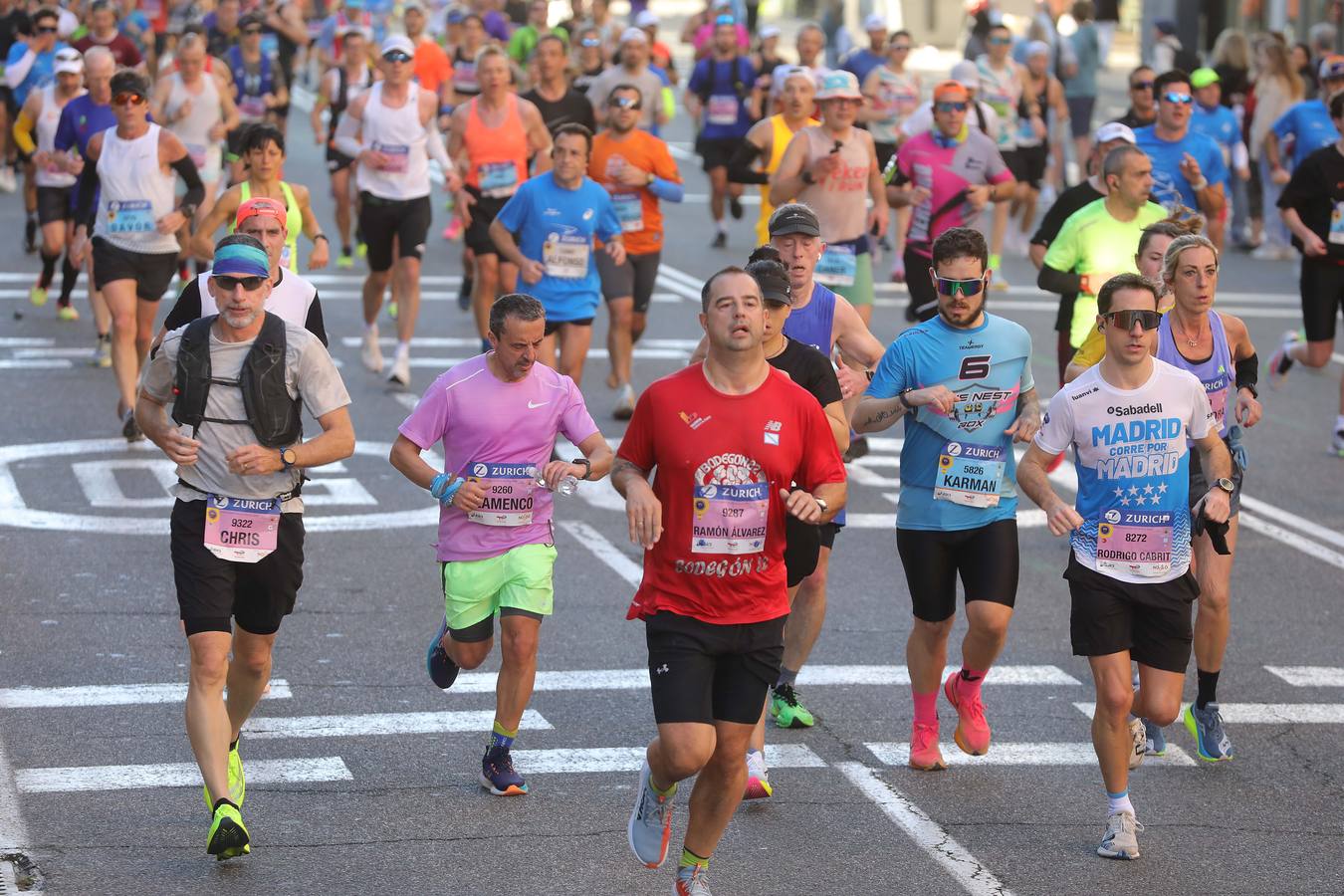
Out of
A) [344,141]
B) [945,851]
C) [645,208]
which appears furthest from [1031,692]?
[344,141]

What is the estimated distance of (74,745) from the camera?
25.7 feet

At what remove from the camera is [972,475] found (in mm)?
7691

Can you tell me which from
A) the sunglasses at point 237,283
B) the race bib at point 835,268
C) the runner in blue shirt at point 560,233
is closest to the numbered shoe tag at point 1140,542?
the sunglasses at point 237,283

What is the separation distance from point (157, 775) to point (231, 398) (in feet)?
4.81

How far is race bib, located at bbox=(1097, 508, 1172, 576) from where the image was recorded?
23.6 feet

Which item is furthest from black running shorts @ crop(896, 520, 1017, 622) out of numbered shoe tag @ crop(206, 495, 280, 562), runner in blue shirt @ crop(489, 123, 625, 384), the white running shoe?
the white running shoe

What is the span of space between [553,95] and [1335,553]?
7861mm

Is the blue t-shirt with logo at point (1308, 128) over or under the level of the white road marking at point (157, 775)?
over

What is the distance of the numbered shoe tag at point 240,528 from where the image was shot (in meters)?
6.89

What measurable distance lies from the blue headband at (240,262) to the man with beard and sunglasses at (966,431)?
85.0 inches

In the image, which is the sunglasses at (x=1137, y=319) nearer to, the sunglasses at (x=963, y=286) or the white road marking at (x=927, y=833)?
the sunglasses at (x=963, y=286)

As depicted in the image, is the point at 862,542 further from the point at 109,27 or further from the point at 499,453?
the point at 109,27

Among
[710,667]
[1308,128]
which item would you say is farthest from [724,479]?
[1308,128]

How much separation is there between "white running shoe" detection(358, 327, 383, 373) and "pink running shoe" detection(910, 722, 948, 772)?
332 inches
